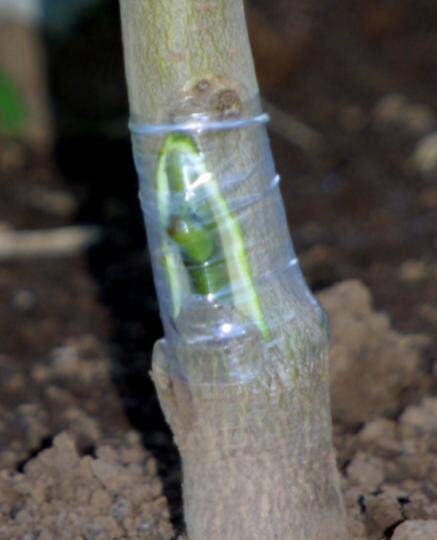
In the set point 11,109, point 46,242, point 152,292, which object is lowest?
point 152,292

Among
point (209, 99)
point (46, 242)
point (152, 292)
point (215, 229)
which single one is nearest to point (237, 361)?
point (215, 229)

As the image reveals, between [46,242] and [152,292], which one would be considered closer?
[152,292]

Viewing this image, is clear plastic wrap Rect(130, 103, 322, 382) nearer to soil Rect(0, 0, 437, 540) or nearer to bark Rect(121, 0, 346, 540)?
bark Rect(121, 0, 346, 540)

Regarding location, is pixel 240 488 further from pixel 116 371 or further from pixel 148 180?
pixel 116 371

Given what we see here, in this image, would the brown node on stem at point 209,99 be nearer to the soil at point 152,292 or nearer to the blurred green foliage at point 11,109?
the soil at point 152,292

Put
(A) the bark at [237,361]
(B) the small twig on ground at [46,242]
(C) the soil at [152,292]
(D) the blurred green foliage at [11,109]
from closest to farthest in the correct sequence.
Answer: (A) the bark at [237,361], (C) the soil at [152,292], (B) the small twig on ground at [46,242], (D) the blurred green foliage at [11,109]

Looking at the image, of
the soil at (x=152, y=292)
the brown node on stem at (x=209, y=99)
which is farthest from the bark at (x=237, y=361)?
the soil at (x=152, y=292)

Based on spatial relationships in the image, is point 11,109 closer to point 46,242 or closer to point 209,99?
point 46,242
